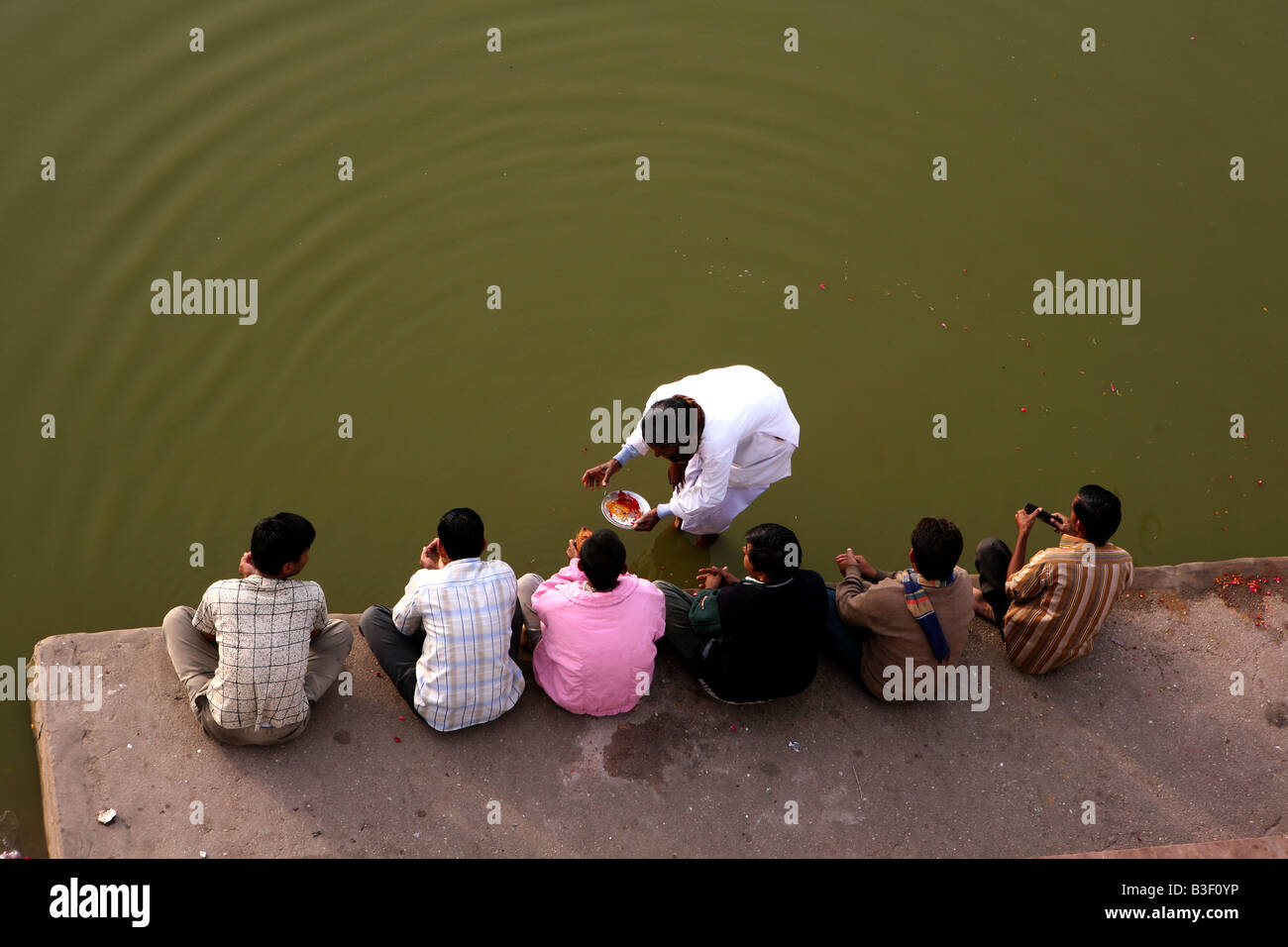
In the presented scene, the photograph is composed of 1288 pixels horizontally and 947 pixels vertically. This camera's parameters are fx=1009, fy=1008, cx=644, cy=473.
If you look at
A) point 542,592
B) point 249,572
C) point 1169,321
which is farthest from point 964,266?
point 249,572

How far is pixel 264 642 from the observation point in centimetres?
385

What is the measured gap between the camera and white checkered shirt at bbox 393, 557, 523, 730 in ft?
12.9

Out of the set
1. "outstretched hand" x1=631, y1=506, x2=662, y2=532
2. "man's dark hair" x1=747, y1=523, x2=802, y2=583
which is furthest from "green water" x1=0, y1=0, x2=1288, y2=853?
"man's dark hair" x1=747, y1=523, x2=802, y2=583

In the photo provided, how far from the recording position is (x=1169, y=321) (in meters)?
6.09

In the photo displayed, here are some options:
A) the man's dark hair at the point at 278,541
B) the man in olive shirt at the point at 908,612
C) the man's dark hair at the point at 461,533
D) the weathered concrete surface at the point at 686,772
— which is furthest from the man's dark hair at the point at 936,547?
→ the man's dark hair at the point at 278,541

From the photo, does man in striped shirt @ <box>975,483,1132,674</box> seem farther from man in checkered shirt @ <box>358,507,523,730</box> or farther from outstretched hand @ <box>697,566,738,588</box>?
man in checkered shirt @ <box>358,507,523,730</box>

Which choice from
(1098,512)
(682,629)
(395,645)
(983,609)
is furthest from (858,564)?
(395,645)

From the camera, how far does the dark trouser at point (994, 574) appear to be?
468cm

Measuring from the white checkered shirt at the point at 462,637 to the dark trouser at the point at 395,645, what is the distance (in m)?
0.10

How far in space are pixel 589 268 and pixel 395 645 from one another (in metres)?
2.68

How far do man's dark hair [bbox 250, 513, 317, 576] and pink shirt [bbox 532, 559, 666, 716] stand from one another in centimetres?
95

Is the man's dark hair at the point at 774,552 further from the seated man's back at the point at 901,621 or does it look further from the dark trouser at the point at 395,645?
the dark trouser at the point at 395,645

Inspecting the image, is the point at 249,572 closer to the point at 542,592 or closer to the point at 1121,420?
the point at 542,592

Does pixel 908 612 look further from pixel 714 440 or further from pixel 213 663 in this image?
pixel 213 663
